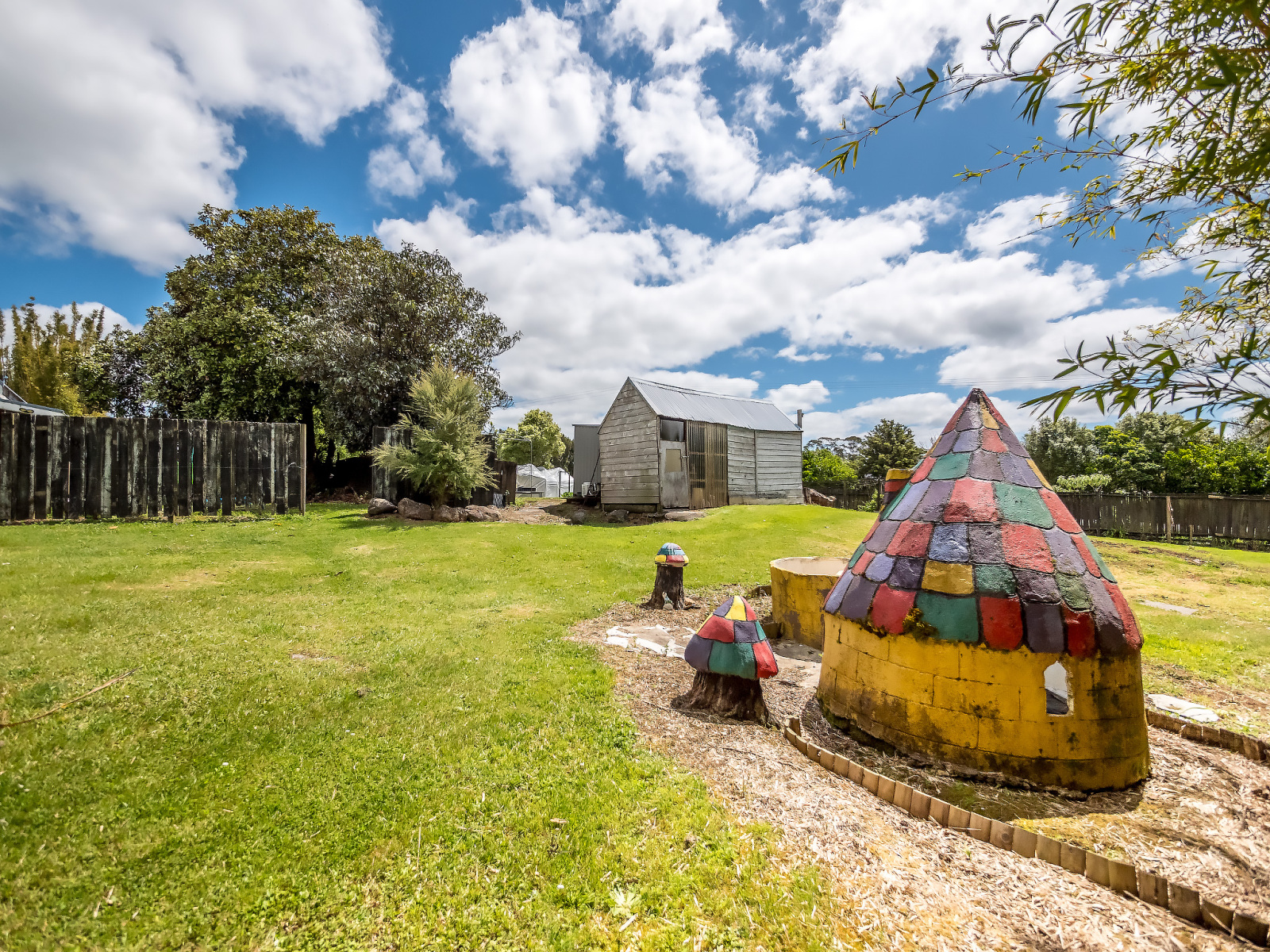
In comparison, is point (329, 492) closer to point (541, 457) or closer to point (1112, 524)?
point (1112, 524)

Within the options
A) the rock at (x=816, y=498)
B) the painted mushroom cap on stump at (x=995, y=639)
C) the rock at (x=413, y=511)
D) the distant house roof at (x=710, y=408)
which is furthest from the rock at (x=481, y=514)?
the rock at (x=816, y=498)

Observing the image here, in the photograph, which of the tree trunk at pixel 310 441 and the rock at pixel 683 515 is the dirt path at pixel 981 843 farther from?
the tree trunk at pixel 310 441

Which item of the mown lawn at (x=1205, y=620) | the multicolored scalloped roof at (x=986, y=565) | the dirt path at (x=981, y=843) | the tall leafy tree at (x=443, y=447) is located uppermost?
the tall leafy tree at (x=443, y=447)

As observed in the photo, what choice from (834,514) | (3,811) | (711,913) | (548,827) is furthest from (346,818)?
(834,514)

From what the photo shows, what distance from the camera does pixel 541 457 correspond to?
6800 cm

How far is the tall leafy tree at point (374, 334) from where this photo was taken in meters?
23.3

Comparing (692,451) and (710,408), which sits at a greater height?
(710,408)

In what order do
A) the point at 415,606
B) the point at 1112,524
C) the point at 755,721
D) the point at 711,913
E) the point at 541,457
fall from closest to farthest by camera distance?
the point at 711,913, the point at 755,721, the point at 415,606, the point at 1112,524, the point at 541,457

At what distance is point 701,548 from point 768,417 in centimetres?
1538

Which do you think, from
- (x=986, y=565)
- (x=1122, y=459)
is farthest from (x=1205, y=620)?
(x=1122, y=459)

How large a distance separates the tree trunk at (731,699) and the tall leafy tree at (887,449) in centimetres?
4071

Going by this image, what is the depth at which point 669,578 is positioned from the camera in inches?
353

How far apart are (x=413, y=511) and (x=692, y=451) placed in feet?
A: 38.8

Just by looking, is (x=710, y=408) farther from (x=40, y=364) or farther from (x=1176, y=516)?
(x=40, y=364)
